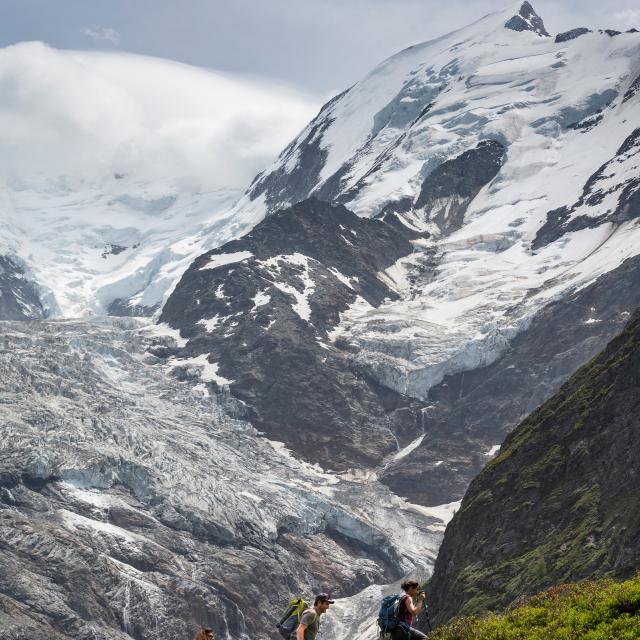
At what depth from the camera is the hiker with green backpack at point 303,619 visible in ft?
93.3

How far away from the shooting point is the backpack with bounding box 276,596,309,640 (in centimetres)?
3027

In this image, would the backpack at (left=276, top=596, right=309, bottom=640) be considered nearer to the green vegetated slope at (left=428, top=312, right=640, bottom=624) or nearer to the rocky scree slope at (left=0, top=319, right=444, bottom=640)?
the green vegetated slope at (left=428, top=312, right=640, bottom=624)

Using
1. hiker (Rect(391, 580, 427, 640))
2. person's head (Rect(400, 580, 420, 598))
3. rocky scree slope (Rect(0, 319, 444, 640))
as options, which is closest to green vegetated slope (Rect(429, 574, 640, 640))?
hiker (Rect(391, 580, 427, 640))

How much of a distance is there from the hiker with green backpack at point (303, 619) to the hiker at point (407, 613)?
6.32 feet

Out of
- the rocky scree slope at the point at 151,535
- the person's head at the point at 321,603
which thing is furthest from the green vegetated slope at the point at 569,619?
the rocky scree slope at the point at 151,535

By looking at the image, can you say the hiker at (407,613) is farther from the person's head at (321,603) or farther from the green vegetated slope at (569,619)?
the green vegetated slope at (569,619)

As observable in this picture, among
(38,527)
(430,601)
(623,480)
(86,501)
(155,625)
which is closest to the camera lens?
(623,480)

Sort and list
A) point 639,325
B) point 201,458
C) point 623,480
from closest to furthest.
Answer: point 623,480 → point 639,325 → point 201,458

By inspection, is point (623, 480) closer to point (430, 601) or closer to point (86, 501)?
point (430, 601)

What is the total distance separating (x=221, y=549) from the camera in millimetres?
171125

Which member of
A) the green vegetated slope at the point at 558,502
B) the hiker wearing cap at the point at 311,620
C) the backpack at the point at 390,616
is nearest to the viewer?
the hiker wearing cap at the point at 311,620

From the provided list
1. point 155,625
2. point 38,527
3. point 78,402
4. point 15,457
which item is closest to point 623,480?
point 155,625

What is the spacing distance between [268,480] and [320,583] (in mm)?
27215

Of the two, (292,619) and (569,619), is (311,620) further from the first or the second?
(569,619)
